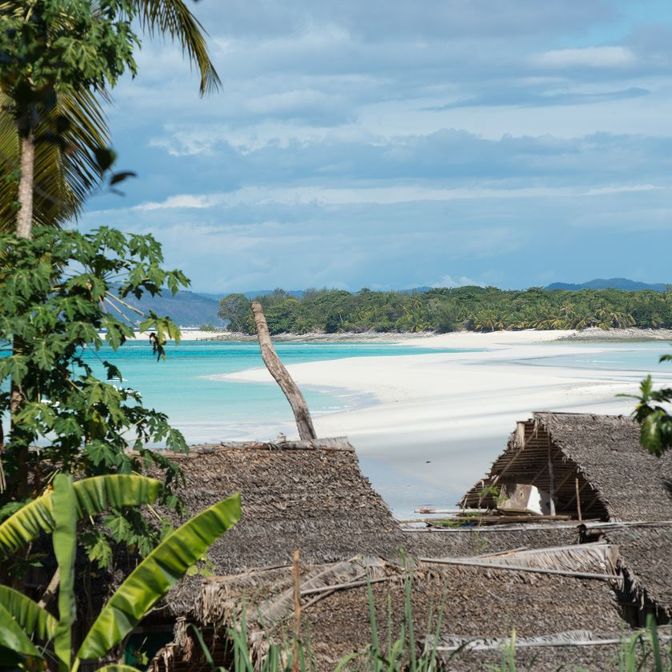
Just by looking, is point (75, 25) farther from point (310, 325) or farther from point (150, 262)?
point (310, 325)

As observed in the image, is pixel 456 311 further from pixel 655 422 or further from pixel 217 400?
pixel 655 422

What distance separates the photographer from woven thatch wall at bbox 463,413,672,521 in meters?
9.25

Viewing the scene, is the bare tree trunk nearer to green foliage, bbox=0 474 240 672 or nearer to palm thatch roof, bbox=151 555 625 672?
palm thatch roof, bbox=151 555 625 672

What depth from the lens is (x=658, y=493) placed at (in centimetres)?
941

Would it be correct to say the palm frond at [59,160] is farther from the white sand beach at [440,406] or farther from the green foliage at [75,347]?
the white sand beach at [440,406]

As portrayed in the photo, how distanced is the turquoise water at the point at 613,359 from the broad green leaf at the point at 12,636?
108ft

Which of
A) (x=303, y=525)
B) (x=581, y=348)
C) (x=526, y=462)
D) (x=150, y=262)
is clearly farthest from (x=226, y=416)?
(x=581, y=348)

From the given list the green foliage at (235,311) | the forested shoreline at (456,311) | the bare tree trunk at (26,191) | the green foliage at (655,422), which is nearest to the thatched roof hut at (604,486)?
the bare tree trunk at (26,191)

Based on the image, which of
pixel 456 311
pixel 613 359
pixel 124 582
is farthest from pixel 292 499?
pixel 456 311

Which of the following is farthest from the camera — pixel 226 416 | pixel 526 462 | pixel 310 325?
pixel 310 325

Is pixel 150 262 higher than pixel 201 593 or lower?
higher

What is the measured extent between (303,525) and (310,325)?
89580mm

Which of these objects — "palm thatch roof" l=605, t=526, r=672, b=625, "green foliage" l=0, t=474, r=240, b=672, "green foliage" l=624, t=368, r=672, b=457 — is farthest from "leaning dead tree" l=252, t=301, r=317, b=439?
"green foliage" l=624, t=368, r=672, b=457

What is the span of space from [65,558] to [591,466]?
7.05 metres
